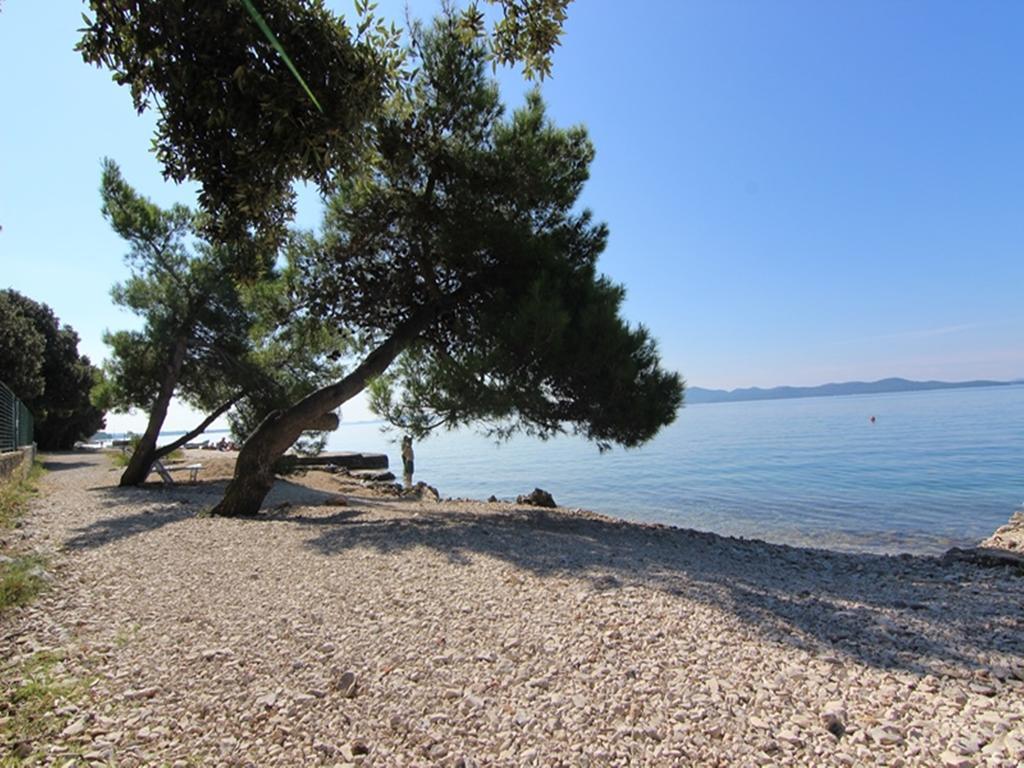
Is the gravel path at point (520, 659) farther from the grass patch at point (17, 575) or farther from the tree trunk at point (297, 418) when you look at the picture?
the tree trunk at point (297, 418)

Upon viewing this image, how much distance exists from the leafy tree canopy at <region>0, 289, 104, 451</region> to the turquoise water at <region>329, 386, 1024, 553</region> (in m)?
11.7

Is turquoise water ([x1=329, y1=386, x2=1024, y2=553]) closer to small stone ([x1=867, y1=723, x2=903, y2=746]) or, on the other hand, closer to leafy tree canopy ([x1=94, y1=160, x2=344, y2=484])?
leafy tree canopy ([x1=94, y1=160, x2=344, y2=484])

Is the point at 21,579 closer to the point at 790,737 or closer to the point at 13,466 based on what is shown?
the point at 790,737

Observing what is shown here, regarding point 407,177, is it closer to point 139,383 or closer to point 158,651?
point 158,651

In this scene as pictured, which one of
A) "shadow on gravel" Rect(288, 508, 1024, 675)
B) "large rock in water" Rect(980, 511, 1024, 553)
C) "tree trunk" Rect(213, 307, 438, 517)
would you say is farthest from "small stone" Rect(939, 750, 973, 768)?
"tree trunk" Rect(213, 307, 438, 517)

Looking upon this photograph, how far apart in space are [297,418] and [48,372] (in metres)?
26.7

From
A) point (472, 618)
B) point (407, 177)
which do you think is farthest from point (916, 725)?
point (407, 177)

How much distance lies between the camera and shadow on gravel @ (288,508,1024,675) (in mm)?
3479

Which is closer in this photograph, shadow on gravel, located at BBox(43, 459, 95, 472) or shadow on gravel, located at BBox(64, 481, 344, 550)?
shadow on gravel, located at BBox(64, 481, 344, 550)

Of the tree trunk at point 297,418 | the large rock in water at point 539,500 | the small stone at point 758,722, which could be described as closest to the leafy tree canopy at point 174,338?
the tree trunk at point 297,418

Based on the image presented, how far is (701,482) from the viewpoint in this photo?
1942cm

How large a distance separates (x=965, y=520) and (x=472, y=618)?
520 inches

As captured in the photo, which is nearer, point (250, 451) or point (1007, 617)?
point (1007, 617)

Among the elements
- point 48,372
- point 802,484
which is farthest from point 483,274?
point 48,372
